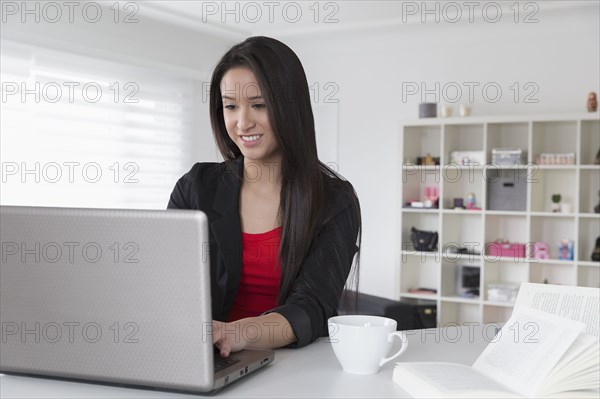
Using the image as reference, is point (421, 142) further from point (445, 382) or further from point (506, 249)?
point (445, 382)

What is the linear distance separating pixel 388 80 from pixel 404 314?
6.20ft

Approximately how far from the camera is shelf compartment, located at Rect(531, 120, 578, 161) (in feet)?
16.3

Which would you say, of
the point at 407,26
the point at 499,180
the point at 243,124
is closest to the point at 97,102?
the point at 407,26

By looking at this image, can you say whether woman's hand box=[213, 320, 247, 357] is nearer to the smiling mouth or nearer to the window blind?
the smiling mouth

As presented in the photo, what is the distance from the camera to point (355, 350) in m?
1.30

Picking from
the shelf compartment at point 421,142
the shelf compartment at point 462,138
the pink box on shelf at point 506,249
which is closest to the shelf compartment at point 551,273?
the pink box on shelf at point 506,249

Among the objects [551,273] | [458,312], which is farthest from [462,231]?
[551,273]

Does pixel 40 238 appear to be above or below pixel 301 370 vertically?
above

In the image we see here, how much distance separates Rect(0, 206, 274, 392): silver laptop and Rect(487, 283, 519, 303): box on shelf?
4.08m

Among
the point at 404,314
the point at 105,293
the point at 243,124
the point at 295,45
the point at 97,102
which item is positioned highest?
the point at 295,45

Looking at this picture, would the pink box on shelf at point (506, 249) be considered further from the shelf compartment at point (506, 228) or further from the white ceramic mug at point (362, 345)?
the white ceramic mug at point (362, 345)

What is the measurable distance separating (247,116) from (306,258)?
354mm

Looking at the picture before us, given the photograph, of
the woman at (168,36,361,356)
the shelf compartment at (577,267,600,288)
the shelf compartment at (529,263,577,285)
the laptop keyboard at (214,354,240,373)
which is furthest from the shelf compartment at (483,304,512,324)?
the laptop keyboard at (214,354,240,373)

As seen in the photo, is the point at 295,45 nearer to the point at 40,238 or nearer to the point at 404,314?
the point at 404,314
